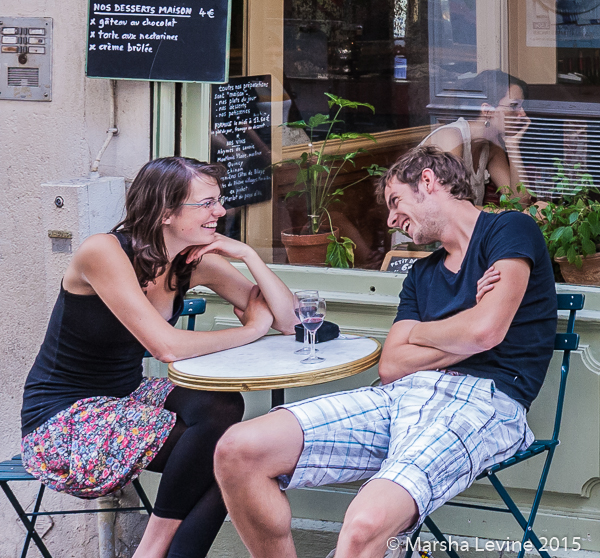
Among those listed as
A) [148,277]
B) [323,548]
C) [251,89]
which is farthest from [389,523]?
[251,89]

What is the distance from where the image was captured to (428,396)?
2.64 metres

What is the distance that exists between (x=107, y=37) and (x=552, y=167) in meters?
1.93

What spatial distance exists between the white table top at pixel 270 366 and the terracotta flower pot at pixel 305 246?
0.71 metres

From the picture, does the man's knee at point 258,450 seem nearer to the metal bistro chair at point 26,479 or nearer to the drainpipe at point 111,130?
the metal bistro chair at point 26,479

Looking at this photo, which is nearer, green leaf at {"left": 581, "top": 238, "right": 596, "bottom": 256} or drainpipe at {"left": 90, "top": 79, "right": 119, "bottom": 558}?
green leaf at {"left": 581, "top": 238, "right": 596, "bottom": 256}

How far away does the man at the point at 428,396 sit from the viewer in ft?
7.86

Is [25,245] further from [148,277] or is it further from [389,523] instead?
[389,523]

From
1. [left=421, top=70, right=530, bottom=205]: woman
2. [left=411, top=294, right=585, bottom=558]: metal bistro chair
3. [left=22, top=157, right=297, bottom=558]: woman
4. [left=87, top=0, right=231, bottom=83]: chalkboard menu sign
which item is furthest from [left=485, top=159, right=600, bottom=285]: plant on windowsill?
[left=87, top=0, right=231, bottom=83]: chalkboard menu sign

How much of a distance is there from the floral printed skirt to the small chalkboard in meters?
1.21

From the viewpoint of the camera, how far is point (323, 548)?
11.5 feet

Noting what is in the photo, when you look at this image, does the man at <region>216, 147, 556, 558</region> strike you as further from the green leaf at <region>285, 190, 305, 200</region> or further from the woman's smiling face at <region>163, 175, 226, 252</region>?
the green leaf at <region>285, 190, 305, 200</region>

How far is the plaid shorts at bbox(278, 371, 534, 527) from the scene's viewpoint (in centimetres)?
240

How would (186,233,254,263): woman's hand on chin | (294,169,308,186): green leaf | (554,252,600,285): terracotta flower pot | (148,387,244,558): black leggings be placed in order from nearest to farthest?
1. (148,387,244,558): black leggings
2. (186,233,254,263): woman's hand on chin
3. (554,252,600,285): terracotta flower pot
4. (294,169,308,186): green leaf

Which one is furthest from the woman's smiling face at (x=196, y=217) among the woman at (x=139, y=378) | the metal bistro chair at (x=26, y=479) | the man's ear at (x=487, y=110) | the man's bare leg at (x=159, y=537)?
the man's ear at (x=487, y=110)
